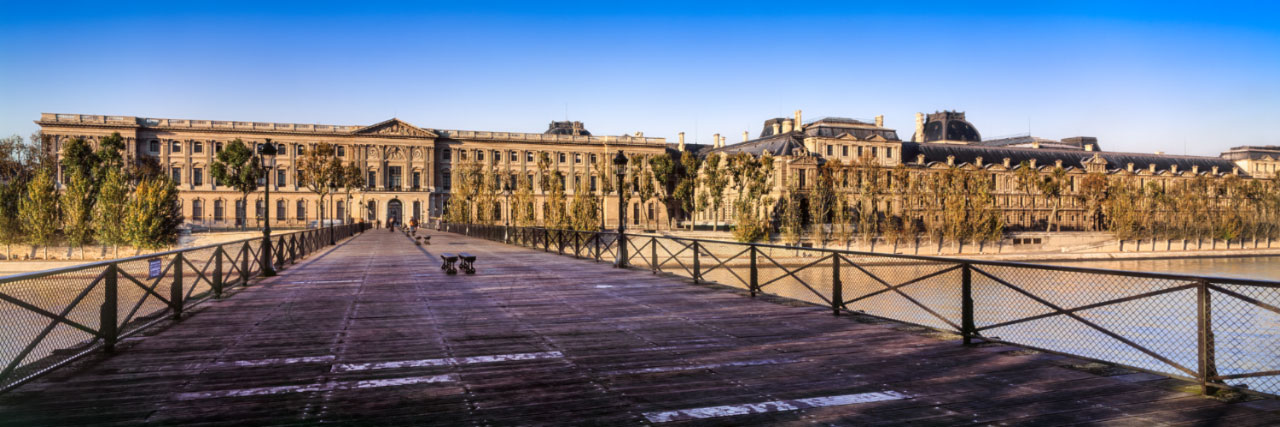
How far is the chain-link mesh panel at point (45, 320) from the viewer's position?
6.71m

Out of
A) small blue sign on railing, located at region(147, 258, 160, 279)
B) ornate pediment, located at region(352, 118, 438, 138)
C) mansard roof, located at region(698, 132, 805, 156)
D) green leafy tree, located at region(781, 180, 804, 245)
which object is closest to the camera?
small blue sign on railing, located at region(147, 258, 160, 279)

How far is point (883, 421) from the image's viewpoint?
18.1 ft

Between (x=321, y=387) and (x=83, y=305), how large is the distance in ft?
11.4

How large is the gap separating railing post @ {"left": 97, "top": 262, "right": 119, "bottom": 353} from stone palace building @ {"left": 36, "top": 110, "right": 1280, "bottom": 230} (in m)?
73.9

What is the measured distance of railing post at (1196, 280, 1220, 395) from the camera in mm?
6309

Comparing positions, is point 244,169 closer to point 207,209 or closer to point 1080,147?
point 207,209

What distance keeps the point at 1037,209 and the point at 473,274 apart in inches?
3431

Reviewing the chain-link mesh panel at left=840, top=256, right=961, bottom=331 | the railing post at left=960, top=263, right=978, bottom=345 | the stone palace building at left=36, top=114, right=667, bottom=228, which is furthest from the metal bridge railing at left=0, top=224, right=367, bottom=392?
the stone palace building at left=36, top=114, right=667, bottom=228

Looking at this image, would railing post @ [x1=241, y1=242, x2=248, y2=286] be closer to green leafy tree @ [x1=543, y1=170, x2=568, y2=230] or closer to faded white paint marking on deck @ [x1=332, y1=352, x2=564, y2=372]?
faded white paint marking on deck @ [x1=332, y1=352, x2=564, y2=372]

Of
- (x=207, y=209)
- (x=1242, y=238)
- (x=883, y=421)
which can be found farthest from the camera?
(x=207, y=209)

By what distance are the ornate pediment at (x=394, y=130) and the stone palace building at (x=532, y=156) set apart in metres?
0.14

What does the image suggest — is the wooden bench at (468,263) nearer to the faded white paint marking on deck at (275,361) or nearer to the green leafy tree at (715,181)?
the faded white paint marking on deck at (275,361)

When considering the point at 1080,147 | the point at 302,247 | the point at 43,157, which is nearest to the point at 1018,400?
the point at 302,247

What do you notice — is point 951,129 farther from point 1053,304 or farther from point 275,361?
point 275,361
